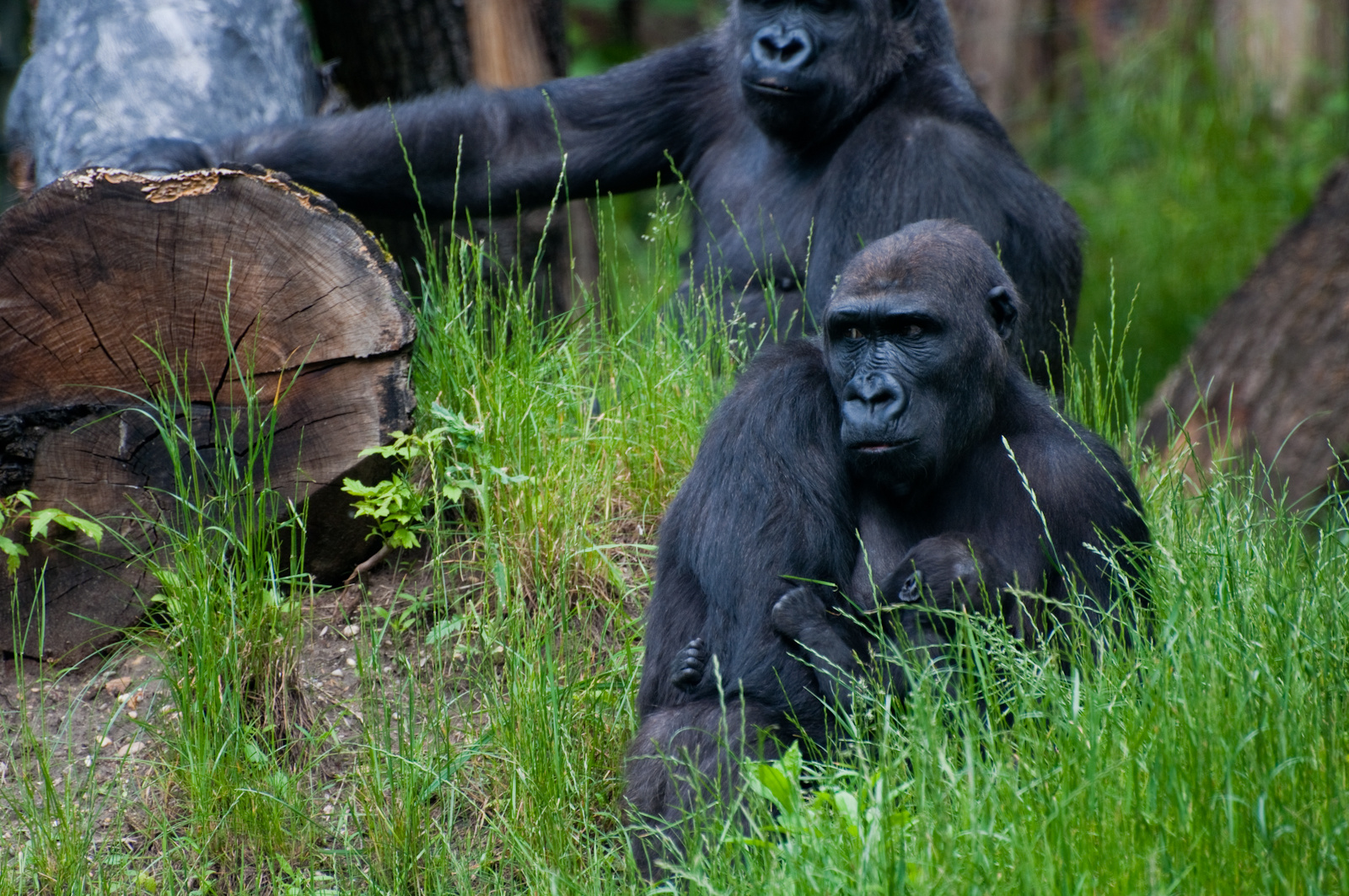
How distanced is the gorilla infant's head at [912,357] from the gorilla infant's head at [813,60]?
1347mm

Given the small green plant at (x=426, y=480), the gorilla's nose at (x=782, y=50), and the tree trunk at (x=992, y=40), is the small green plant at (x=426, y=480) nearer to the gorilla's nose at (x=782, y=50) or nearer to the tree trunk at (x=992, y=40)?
the gorilla's nose at (x=782, y=50)

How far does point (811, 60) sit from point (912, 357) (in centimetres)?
172

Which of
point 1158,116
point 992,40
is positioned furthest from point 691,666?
point 992,40

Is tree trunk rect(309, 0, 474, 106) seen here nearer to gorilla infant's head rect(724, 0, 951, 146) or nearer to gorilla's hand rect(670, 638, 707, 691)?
gorilla infant's head rect(724, 0, 951, 146)

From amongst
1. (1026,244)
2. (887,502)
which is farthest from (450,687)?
(1026,244)

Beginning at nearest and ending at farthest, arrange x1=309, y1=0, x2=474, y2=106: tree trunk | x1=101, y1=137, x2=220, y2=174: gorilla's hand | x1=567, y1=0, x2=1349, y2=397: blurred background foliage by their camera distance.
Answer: x1=101, y1=137, x2=220, y2=174: gorilla's hand
x1=309, y1=0, x2=474, y2=106: tree trunk
x1=567, y1=0, x2=1349, y2=397: blurred background foliage

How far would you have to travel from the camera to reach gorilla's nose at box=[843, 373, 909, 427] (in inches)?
127

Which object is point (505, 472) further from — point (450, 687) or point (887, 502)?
point (887, 502)

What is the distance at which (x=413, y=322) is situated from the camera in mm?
3818

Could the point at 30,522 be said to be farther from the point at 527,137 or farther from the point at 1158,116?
the point at 1158,116

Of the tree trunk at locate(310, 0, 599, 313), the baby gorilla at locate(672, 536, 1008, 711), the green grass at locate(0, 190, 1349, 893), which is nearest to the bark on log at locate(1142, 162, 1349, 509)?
the green grass at locate(0, 190, 1349, 893)

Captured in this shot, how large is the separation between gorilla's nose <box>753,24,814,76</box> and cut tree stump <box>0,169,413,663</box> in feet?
5.11

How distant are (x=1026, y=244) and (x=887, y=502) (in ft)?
5.64

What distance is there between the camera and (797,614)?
3146 millimetres
